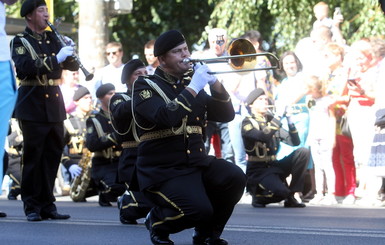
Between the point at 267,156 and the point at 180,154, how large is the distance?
17.8 ft

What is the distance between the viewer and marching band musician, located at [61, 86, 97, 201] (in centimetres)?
1603

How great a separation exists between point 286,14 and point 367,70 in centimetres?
865

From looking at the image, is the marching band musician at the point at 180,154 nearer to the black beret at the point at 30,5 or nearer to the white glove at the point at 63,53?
the white glove at the point at 63,53

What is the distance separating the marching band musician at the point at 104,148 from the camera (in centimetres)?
1372

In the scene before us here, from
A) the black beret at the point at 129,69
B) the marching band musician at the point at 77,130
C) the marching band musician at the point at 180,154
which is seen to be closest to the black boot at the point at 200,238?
the marching band musician at the point at 180,154

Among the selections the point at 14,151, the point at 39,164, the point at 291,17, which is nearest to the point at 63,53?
the point at 39,164

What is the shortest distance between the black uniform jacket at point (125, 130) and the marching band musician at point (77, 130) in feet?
14.0

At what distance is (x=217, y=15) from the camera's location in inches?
918

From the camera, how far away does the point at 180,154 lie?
831 cm

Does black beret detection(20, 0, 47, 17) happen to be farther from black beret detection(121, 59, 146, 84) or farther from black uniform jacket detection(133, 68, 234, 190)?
black uniform jacket detection(133, 68, 234, 190)

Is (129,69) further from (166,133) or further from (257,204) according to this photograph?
(166,133)

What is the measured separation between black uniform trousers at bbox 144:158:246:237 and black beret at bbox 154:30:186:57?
90cm

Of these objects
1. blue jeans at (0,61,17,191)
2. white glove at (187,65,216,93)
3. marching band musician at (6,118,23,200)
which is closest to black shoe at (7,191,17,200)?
marching band musician at (6,118,23,200)

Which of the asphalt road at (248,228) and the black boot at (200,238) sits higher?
the black boot at (200,238)
